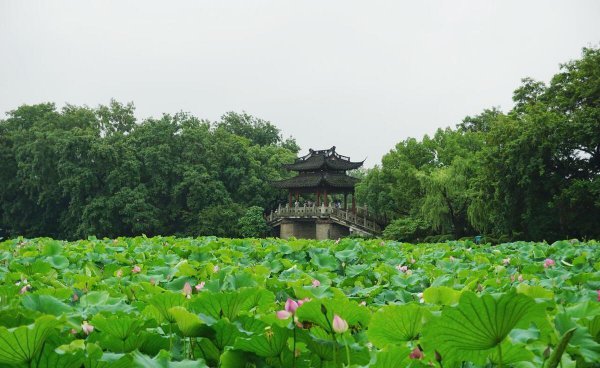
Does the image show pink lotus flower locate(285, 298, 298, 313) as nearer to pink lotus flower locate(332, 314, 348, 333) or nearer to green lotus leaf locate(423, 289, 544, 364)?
pink lotus flower locate(332, 314, 348, 333)

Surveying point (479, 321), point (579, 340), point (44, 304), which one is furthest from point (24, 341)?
point (579, 340)

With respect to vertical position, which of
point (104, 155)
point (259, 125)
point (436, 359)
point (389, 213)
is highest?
point (259, 125)

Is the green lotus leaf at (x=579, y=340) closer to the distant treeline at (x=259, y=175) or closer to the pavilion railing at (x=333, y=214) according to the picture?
the distant treeline at (x=259, y=175)

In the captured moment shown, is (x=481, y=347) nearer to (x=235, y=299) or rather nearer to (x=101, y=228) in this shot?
(x=235, y=299)

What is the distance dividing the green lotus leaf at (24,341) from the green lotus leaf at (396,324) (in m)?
0.53

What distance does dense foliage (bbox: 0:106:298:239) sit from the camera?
82.9 feet

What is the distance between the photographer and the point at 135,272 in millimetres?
2406

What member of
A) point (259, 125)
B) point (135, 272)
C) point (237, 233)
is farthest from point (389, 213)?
point (135, 272)

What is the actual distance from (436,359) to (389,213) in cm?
2458

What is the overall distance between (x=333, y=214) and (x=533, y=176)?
11.7 m

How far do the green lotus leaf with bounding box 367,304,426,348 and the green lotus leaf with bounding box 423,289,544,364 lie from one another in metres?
0.13

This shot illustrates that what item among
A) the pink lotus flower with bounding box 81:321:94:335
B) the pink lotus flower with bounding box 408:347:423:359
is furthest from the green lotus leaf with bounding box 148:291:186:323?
the pink lotus flower with bounding box 408:347:423:359

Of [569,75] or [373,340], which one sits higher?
[569,75]

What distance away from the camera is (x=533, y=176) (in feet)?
51.6
